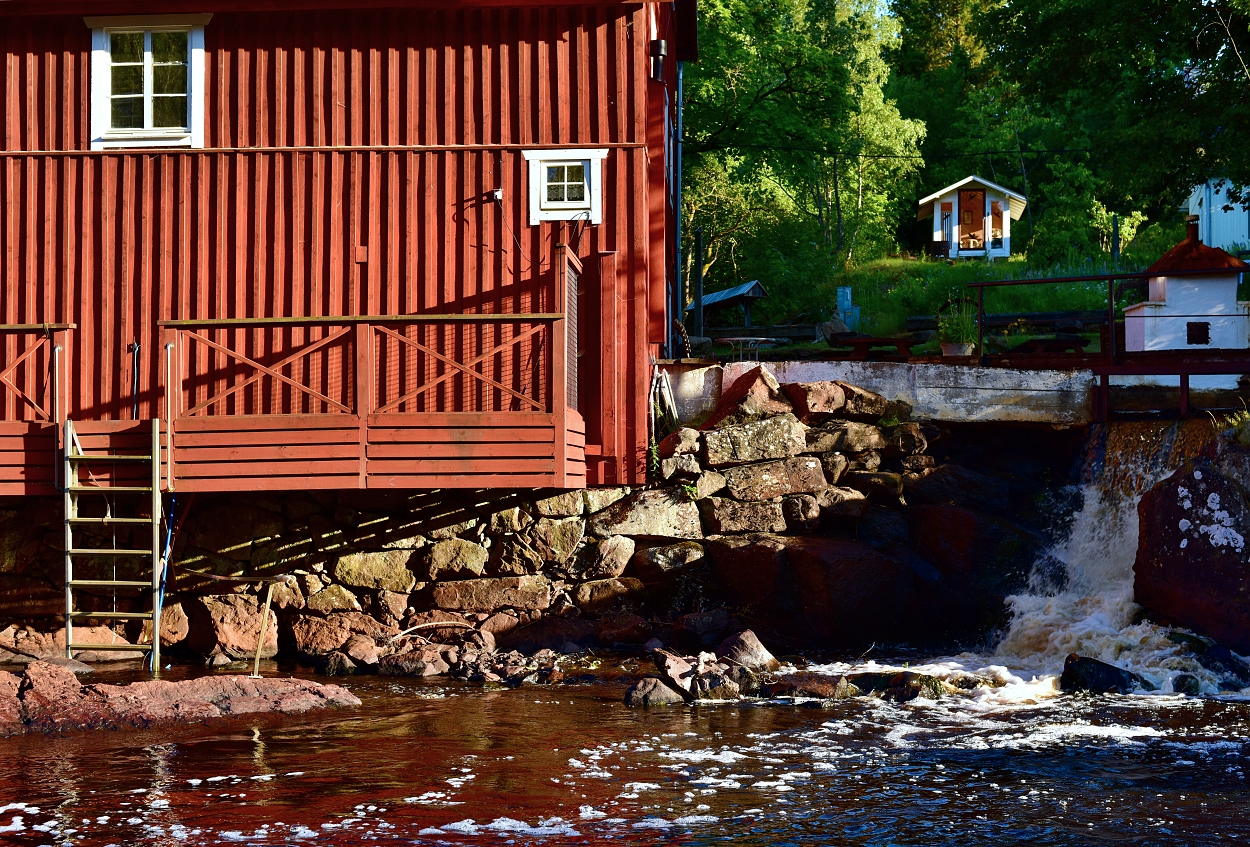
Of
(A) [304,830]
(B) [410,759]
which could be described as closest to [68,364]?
(B) [410,759]

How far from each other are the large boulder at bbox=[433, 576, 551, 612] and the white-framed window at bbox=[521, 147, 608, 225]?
373cm

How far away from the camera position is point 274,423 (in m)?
11.5

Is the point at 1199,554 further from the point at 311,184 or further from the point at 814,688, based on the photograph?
the point at 311,184

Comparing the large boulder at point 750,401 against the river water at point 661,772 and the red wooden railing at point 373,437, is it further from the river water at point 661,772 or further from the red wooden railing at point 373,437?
the river water at point 661,772

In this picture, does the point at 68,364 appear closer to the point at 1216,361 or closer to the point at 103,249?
the point at 103,249

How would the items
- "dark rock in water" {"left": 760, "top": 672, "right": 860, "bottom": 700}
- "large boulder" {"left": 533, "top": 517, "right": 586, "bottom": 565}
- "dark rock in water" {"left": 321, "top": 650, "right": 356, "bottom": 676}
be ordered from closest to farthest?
"dark rock in water" {"left": 760, "top": 672, "right": 860, "bottom": 700} → "dark rock in water" {"left": 321, "top": 650, "right": 356, "bottom": 676} → "large boulder" {"left": 533, "top": 517, "right": 586, "bottom": 565}

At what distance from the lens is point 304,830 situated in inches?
273

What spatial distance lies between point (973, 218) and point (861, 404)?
2548 centimetres

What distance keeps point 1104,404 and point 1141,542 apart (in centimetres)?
219

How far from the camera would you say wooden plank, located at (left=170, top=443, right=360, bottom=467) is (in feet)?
37.4

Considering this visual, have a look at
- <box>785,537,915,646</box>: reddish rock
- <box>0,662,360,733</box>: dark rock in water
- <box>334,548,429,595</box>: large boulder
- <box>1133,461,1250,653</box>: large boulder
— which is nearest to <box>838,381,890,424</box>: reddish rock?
<box>785,537,915,646</box>: reddish rock

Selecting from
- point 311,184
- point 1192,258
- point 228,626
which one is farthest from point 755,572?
point 1192,258

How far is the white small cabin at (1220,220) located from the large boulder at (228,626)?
93.9ft

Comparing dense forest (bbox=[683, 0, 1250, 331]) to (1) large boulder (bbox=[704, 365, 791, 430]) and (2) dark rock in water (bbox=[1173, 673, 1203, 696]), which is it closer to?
(1) large boulder (bbox=[704, 365, 791, 430])
